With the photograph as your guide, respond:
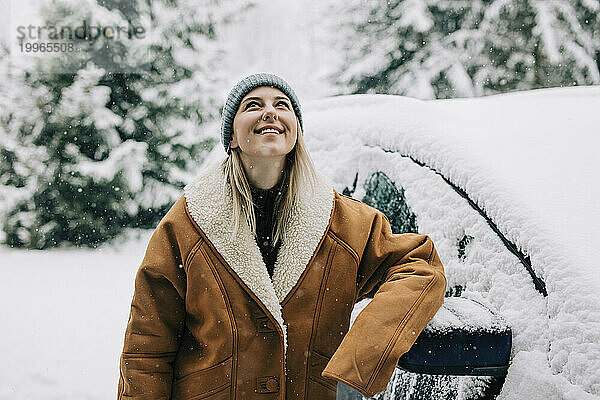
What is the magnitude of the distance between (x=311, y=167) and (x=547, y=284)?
2.30 feet

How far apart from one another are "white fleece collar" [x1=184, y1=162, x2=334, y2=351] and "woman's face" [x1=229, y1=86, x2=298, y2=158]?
0.48ft

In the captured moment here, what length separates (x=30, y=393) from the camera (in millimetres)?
4074

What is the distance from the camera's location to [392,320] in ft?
4.17

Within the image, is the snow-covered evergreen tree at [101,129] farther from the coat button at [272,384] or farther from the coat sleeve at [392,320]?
the coat sleeve at [392,320]

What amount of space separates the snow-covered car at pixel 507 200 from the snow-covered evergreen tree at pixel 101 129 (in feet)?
19.7

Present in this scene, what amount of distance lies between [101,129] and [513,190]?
23.3ft

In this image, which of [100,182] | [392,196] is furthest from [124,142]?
[392,196]

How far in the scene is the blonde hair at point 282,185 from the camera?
5.20ft

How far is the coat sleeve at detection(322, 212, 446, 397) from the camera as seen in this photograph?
1.23m

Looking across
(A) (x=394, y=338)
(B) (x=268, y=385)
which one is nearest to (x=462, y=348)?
(A) (x=394, y=338)

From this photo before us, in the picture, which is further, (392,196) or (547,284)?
(392,196)

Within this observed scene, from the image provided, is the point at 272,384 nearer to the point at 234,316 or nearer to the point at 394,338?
the point at 234,316

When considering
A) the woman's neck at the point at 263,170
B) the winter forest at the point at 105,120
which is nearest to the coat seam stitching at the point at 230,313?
the woman's neck at the point at 263,170

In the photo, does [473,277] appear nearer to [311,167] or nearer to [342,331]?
[342,331]
